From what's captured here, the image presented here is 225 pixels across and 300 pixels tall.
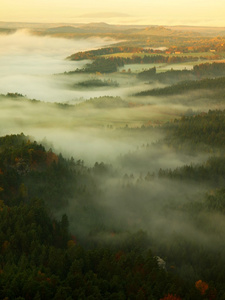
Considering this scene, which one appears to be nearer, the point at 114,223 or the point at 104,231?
the point at 104,231

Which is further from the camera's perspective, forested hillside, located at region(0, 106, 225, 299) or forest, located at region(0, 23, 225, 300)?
forest, located at region(0, 23, 225, 300)

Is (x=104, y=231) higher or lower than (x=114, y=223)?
higher

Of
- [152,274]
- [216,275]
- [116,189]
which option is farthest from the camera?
[116,189]

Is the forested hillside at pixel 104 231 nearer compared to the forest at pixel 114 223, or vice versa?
the forested hillside at pixel 104 231

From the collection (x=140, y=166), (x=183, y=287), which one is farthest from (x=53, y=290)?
(x=140, y=166)

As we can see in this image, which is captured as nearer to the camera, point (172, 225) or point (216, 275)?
point (216, 275)

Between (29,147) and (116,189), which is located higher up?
(29,147)

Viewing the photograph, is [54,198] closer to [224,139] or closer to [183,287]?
[183,287]

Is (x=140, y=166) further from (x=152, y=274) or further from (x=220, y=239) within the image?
(x=152, y=274)

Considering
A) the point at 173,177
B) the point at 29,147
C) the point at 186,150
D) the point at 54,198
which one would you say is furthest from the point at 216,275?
the point at 186,150

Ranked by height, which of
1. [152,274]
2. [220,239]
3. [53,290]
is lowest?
[220,239]

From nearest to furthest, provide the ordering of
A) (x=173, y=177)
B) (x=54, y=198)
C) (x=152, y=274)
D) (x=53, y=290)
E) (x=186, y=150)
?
(x=53, y=290) < (x=152, y=274) < (x=54, y=198) < (x=173, y=177) < (x=186, y=150)
